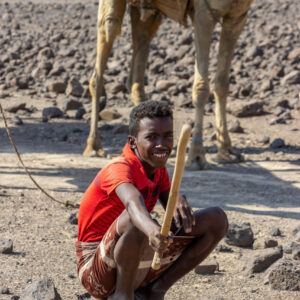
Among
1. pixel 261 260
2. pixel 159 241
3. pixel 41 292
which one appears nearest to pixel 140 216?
pixel 159 241

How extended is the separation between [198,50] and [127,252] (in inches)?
177

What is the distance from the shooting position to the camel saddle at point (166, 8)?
284 inches

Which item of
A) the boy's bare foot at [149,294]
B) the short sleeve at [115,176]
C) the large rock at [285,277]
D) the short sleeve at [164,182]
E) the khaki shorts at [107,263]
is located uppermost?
the short sleeve at [115,176]

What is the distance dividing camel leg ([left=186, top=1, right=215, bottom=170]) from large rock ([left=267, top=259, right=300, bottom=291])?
327cm

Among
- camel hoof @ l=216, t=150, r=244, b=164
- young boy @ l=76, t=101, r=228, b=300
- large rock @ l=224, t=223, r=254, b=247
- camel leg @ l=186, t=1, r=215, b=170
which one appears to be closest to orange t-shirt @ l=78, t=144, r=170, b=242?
young boy @ l=76, t=101, r=228, b=300

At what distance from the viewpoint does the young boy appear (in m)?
2.70

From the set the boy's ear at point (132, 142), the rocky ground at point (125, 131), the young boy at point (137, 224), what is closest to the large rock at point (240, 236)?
the rocky ground at point (125, 131)

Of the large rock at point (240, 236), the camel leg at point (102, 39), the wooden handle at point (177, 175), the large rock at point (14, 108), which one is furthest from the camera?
A: the large rock at point (14, 108)

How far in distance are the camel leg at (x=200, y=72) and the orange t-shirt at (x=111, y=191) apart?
3.81m

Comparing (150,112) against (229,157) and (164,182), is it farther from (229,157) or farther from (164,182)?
(229,157)

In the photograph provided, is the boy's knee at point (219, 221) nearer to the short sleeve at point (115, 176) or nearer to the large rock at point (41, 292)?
the short sleeve at point (115, 176)

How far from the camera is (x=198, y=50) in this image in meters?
6.88

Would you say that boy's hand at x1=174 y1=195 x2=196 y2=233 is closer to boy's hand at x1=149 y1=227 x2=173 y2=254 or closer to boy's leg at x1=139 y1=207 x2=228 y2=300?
boy's leg at x1=139 y1=207 x2=228 y2=300

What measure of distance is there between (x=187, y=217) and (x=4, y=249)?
1.59 meters
